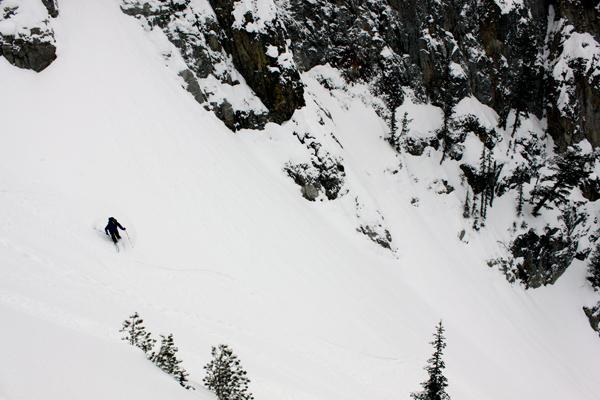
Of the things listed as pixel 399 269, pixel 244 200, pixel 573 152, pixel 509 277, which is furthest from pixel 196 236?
pixel 573 152

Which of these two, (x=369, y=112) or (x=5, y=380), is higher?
(x=369, y=112)

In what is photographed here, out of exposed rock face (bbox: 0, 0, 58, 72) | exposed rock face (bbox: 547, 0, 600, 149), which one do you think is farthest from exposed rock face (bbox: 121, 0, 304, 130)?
exposed rock face (bbox: 547, 0, 600, 149)

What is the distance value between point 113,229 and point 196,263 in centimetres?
411

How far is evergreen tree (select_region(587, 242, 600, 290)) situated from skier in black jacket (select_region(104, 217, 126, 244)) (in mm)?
49111

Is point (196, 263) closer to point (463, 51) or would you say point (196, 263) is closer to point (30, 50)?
point (30, 50)

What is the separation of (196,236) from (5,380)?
51.6 feet

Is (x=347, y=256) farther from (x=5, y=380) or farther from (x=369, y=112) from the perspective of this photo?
(x=5, y=380)

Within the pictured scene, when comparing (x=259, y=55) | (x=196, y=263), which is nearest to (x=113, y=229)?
(x=196, y=263)

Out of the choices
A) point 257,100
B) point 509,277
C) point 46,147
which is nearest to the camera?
point 46,147

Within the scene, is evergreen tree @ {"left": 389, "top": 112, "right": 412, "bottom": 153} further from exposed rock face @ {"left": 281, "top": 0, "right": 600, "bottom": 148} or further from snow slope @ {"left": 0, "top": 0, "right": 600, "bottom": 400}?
snow slope @ {"left": 0, "top": 0, "right": 600, "bottom": 400}

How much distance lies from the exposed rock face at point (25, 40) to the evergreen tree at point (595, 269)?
52.4m

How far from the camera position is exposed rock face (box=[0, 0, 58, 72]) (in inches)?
947

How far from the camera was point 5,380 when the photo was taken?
21.2 ft

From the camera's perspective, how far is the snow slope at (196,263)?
1275cm
